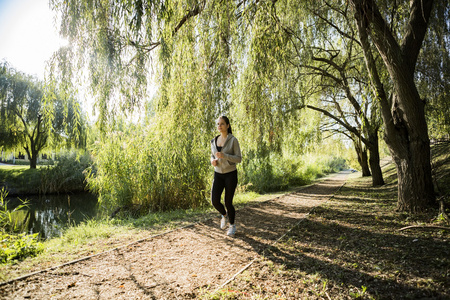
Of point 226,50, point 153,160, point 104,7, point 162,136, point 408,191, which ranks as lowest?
point 408,191

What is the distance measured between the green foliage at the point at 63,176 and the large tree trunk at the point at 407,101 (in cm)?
1523

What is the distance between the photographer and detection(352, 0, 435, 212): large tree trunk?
447cm

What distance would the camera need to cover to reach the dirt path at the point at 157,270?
2213 mm

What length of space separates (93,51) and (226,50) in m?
2.23

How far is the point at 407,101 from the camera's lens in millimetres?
4562

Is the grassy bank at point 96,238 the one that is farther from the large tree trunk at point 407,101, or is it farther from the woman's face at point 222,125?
the large tree trunk at point 407,101

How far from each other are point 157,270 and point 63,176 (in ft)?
51.1

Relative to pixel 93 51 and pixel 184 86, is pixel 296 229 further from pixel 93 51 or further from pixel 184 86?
pixel 93 51

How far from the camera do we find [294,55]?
25.0 feet

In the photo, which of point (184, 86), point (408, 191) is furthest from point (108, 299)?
point (408, 191)

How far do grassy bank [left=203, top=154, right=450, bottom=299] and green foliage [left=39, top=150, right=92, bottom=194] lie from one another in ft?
48.8

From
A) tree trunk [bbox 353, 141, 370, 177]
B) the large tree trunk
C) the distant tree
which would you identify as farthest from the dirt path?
the distant tree

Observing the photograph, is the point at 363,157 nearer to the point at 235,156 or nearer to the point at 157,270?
the point at 235,156

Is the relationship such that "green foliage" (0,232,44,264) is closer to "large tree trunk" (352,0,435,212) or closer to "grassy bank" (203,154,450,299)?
"grassy bank" (203,154,450,299)
